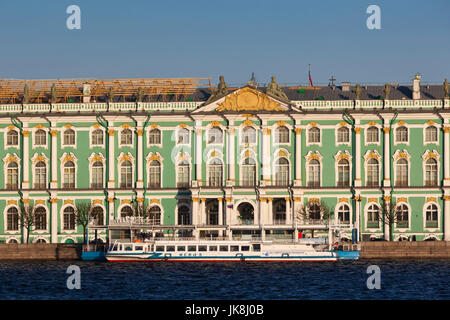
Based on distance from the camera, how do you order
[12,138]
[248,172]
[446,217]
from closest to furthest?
[446,217], [248,172], [12,138]

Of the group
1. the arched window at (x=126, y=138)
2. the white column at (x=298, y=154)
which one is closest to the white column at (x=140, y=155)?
the arched window at (x=126, y=138)

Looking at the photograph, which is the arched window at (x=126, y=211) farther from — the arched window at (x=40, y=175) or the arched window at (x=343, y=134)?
the arched window at (x=343, y=134)

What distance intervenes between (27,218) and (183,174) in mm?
12674

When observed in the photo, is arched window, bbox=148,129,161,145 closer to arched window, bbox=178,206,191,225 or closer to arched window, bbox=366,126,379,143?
arched window, bbox=178,206,191,225

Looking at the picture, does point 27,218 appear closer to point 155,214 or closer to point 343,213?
point 155,214

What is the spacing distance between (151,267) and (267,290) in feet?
61.3

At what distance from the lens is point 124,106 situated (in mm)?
94875

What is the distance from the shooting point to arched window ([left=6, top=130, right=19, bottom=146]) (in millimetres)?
95062

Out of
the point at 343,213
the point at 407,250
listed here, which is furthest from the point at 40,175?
the point at 407,250

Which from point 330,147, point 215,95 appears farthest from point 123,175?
point 330,147

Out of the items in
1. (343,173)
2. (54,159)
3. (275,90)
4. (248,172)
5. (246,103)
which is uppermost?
(275,90)

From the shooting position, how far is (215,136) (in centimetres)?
9419
